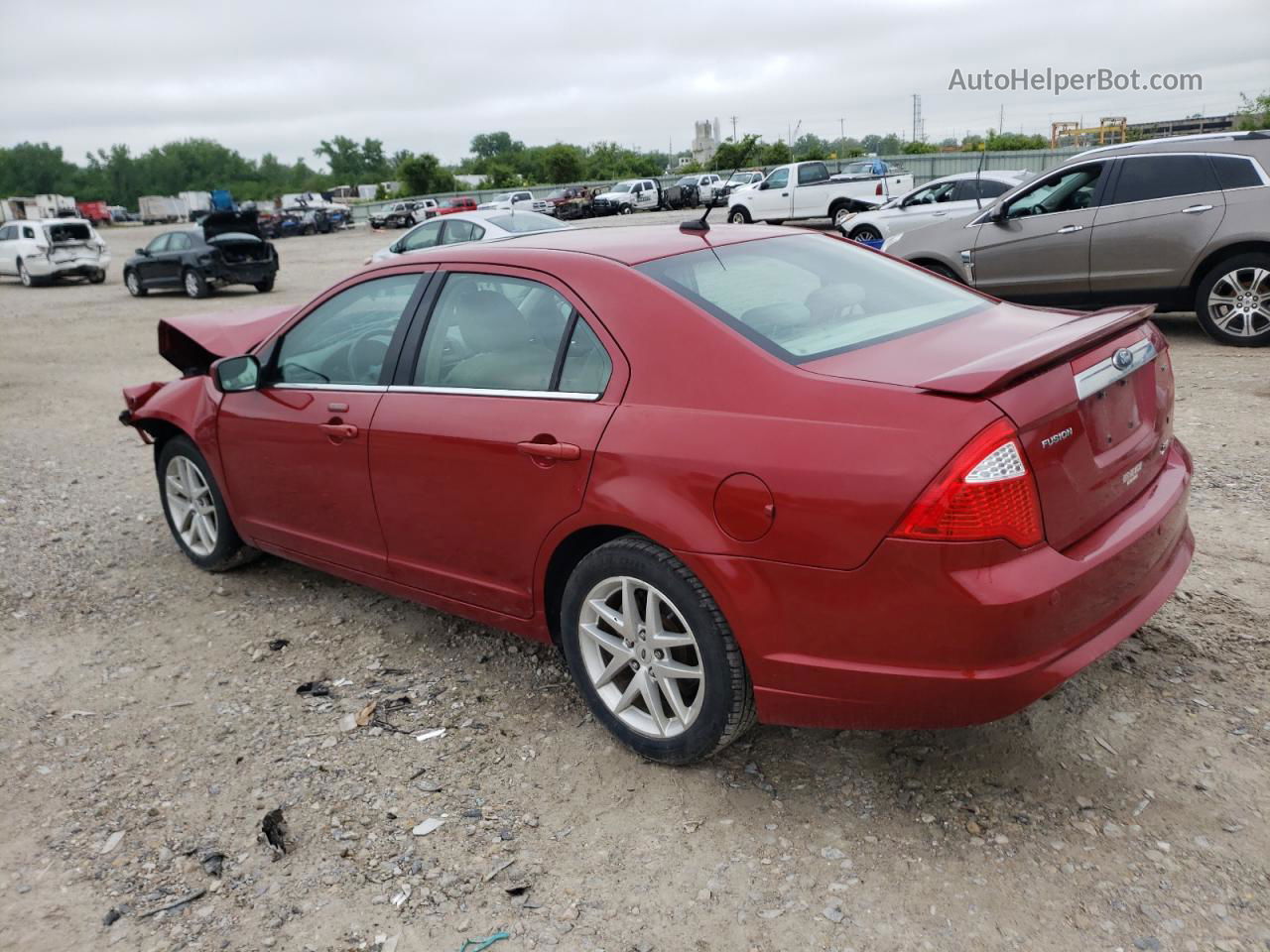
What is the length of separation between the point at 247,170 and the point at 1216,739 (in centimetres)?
16021

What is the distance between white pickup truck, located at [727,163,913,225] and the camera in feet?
90.3

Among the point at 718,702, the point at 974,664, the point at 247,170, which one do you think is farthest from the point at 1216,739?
the point at 247,170

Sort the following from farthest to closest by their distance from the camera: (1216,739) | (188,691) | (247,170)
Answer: (247,170)
(188,691)
(1216,739)

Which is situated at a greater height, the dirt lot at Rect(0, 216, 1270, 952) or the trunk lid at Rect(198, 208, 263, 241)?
the trunk lid at Rect(198, 208, 263, 241)

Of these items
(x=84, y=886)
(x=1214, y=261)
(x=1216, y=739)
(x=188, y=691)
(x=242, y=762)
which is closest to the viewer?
(x=84, y=886)

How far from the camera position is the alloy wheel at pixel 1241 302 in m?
8.65

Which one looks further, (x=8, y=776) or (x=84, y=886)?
(x=8, y=776)

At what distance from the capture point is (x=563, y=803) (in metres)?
3.10

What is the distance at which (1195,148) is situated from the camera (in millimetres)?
8953

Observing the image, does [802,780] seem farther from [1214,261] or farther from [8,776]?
[1214,261]

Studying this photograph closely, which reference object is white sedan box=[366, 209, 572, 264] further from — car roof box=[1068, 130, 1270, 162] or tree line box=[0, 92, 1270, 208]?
tree line box=[0, 92, 1270, 208]

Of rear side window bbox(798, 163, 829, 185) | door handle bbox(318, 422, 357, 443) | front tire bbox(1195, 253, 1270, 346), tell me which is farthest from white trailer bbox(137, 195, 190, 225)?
door handle bbox(318, 422, 357, 443)

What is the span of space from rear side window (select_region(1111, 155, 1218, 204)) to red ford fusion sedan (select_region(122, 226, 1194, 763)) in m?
6.39

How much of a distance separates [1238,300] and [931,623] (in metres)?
7.88
